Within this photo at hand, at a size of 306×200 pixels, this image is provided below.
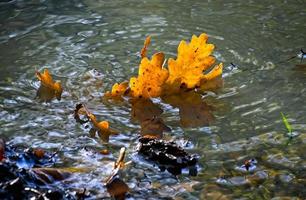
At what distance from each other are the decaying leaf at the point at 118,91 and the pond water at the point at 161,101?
0.06 metres

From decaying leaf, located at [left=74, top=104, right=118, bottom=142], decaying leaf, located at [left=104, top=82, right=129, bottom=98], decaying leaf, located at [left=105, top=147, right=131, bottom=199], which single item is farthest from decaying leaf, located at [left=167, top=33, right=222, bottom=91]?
decaying leaf, located at [left=105, top=147, right=131, bottom=199]

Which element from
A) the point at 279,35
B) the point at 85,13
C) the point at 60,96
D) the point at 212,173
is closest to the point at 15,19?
the point at 85,13

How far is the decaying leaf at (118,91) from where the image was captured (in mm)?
2104

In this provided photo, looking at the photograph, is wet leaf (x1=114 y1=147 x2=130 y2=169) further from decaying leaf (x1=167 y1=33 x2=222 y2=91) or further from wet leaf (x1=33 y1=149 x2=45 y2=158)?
decaying leaf (x1=167 y1=33 x2=222 y2=91)

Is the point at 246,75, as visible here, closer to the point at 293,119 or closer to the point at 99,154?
the point at 293,119

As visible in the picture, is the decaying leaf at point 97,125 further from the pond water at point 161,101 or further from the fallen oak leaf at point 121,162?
the fallen oak leaf at point 121,162

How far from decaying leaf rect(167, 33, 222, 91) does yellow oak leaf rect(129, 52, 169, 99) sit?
0.06m

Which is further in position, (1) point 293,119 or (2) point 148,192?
(1) point 293,119

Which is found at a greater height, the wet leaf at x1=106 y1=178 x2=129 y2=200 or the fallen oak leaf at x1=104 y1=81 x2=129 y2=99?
the fallen oak leaf at x1=104 y1=81 x2=129 y2=99

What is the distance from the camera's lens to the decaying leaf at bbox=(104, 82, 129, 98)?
2.10 metres

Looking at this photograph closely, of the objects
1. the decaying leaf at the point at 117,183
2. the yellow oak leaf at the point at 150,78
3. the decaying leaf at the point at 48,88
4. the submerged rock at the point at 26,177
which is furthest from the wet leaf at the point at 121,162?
the decaying leaf at the point at 48,88

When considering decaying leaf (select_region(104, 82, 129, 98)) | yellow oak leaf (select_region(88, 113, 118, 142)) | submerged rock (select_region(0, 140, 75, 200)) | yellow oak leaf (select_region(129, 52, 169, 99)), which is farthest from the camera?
decaying leaf (select_region(104, 82, 129, 98))

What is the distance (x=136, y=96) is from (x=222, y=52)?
27.3 inches

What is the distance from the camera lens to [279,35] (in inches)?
111
